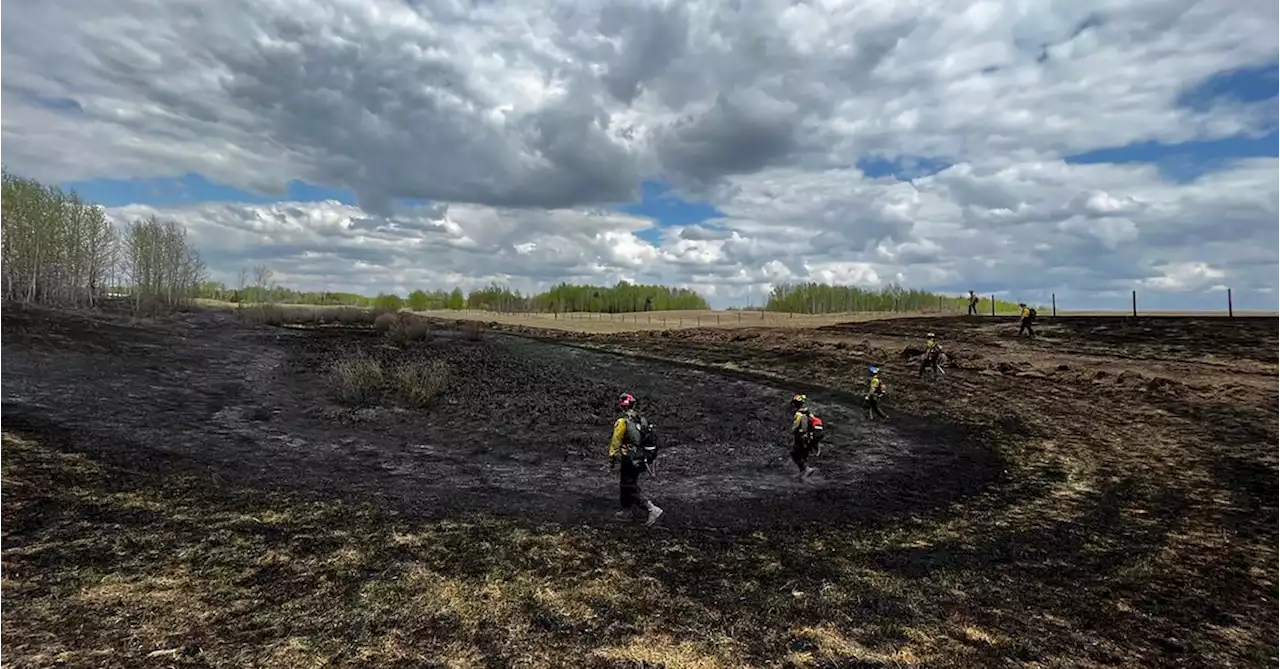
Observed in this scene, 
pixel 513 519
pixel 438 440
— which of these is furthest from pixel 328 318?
pixel 513 519

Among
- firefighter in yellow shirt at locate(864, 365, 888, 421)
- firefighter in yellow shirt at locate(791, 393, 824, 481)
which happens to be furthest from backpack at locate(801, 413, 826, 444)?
firefighter in yellow shirt at locate(864, 365, 888, 421)

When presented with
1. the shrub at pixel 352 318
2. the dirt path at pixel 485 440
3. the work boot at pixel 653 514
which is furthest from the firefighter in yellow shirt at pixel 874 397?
the shrub at pixel 352 318

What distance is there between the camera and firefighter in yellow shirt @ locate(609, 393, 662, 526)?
1320 centimetres

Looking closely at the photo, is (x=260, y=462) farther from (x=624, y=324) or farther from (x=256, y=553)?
(x=624, y=324)

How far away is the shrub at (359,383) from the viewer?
1063 inches

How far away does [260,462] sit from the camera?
16938 millimetres

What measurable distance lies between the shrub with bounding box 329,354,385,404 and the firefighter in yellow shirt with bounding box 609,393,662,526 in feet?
53.9

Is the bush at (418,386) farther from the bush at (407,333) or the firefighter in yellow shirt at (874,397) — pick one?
the bush at (407,333)

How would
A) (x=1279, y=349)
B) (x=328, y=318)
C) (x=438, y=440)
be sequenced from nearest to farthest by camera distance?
1. (x=438, y=440)
2. (x=1279, y=349)
3. (x=328, y=318)

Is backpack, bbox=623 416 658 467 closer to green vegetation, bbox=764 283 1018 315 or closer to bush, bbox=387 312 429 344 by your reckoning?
bush, bbox=387 312 429 344

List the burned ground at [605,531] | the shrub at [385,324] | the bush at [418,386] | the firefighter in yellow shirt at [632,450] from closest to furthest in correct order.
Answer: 1. the burned ground at [605,531]
2. the firefighter in yellow shirt at [632,450]
3. the bush at [418,386]
4. the shrub at [385,324]

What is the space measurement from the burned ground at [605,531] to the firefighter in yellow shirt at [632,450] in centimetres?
79

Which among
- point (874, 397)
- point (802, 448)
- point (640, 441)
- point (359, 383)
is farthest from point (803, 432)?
point (359, 383)

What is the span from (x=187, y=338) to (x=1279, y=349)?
65520 mm
